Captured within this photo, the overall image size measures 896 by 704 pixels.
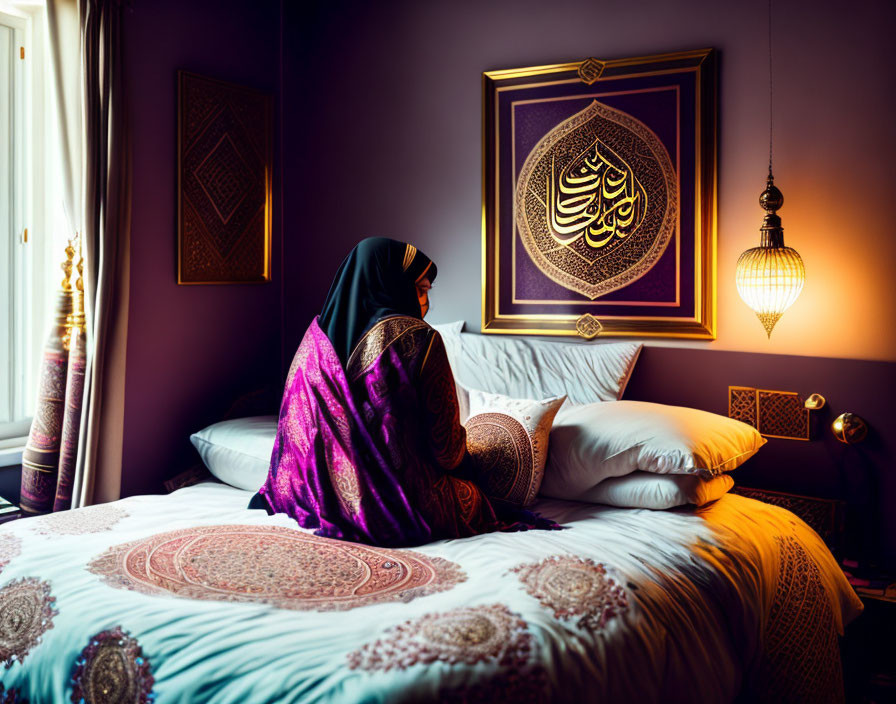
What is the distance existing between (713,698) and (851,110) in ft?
6.24

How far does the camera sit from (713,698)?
6.06 ft

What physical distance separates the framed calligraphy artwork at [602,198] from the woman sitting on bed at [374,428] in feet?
3.52

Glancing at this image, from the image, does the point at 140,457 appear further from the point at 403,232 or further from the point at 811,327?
the point at 811,327

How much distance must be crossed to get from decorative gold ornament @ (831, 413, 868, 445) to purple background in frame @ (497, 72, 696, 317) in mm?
622

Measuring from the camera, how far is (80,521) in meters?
2.24

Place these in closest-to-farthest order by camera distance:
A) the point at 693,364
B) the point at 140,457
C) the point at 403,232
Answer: the point at 693,364, the point at 140,457, the point at 403,232

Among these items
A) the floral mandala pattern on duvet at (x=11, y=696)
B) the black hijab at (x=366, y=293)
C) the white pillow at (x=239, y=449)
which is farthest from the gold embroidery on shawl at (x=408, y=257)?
the floral mandala pattern on duvet at (x=11, y=696)

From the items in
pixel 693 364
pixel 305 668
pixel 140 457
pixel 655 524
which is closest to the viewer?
pixel 305 668

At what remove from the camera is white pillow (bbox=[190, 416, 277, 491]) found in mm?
2836

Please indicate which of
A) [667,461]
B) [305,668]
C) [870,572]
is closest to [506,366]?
[667,461]

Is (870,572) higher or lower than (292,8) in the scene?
lower

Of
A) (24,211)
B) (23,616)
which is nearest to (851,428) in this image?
(23,616)

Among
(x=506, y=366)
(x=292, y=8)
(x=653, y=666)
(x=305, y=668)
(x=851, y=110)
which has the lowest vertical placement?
(x=653, y=666)

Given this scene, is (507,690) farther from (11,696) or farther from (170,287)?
(170,287)
